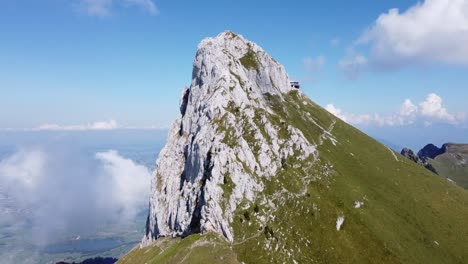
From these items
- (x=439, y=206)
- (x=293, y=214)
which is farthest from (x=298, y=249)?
(x=439, y=206)

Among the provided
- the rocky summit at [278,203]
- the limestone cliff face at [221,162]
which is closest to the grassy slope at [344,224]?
the rocky summit at [278,203]

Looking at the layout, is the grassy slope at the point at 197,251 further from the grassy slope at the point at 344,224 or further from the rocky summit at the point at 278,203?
the grassy slope at the point at 344,224

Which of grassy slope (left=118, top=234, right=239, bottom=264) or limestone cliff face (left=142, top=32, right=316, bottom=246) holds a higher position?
limestone cliff face (left=142, top=32, right=316, bottom=246)

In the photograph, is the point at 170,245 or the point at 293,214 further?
the point at 170,245

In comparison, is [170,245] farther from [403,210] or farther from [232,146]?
[403,210]

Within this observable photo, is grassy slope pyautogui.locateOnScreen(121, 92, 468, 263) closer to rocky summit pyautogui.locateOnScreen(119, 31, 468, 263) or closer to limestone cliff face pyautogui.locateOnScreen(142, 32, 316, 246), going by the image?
rocky summit pyautogui.locateOnScreen(119, 31, 468, 263)

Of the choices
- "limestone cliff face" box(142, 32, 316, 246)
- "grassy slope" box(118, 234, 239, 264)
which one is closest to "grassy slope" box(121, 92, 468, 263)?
"grassy slope" box(118, 234, 239, 264)
